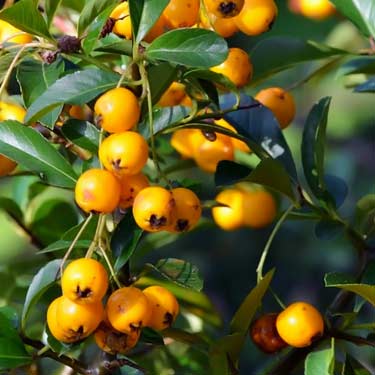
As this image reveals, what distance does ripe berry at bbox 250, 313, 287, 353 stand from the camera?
3.14 ft

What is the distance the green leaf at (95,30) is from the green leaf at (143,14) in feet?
0.11

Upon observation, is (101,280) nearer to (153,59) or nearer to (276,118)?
(153,59)

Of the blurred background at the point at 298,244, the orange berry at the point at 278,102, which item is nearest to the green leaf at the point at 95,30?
the orange berry at the point at 278,102

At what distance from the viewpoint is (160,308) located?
2.76 feet

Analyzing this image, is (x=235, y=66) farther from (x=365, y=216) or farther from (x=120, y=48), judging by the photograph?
(x=365, y=216)

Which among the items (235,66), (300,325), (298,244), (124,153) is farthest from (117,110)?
(298,244)

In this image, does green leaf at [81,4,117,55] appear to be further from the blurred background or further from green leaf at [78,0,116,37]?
the blurred background

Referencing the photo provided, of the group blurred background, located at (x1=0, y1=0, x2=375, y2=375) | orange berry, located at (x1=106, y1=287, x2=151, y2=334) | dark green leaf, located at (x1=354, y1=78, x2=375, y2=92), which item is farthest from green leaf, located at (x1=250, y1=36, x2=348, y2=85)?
blurred background, located at (x1=0, y1=0, x2=375, y2=375)

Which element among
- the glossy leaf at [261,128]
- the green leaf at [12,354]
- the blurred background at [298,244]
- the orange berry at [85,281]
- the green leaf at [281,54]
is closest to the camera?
the orange berry at [85,281]

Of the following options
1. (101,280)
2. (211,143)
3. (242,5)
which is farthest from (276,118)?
(101,280)

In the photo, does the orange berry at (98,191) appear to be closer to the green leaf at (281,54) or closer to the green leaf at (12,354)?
the green leaf at (12,354)

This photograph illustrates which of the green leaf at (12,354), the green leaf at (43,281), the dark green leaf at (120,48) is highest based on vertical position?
the dark green leaf at (120,48)

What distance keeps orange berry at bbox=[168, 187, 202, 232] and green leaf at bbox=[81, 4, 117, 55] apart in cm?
14

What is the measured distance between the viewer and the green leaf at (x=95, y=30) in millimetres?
844
